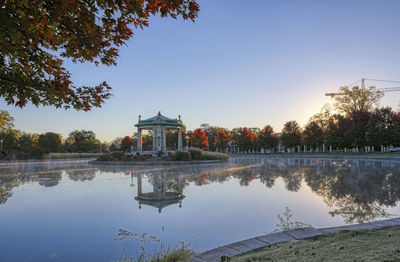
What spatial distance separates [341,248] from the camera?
3072 mm

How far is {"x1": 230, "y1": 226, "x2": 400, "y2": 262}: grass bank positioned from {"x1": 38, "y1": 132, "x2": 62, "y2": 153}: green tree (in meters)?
52.9

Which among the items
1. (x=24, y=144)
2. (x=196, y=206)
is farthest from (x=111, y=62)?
(x=24, y=144)

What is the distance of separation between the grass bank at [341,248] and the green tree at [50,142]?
52.9 meters

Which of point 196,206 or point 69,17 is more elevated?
point 69,17

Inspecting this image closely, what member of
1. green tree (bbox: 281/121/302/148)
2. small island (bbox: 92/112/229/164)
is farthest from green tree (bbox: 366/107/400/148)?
small island (bbox: 92/112/229/164)

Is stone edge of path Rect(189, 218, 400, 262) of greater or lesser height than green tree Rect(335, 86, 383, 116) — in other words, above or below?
below

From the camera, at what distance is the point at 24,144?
46.5 m

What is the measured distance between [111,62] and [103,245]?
298 cm

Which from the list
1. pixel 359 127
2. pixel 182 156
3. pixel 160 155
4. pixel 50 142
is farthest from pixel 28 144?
pixel 359 127

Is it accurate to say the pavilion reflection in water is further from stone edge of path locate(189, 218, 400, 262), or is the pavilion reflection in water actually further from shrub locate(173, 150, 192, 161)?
shrub locate(173, 150, 192, 161)

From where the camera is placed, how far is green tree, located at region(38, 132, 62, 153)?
46750 millimetres

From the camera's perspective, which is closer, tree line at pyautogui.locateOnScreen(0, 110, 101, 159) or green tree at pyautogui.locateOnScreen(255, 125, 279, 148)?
tree line at pyautogui.locateOnScreen(0, 110, 101, 159)

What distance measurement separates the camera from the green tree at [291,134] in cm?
5012

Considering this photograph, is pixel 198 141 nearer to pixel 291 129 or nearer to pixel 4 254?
pixel 291 129
